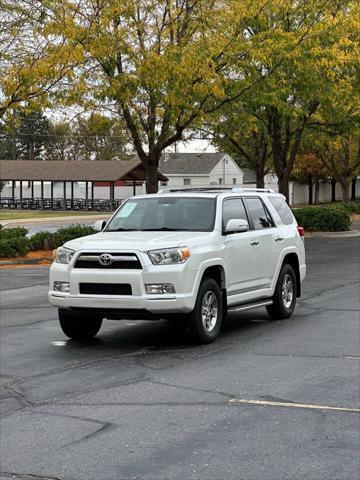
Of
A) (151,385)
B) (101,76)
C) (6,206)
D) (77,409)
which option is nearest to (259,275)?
(151,385)

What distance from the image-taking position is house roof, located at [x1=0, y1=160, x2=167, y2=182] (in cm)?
6759

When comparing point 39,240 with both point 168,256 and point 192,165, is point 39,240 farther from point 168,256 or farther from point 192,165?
point 192,165

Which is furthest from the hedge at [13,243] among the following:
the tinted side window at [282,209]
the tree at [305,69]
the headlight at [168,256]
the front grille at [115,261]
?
the headlight at [168,256]

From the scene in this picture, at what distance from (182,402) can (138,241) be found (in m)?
2.92

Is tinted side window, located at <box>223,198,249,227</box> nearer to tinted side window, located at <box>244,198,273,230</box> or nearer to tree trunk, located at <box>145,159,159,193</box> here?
tinted side window, located at <box>244,198,273,230</box>

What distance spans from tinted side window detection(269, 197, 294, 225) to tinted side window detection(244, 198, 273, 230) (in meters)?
0.43

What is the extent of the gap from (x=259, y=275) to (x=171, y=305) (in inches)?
92.0

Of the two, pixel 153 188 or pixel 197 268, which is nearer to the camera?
pixel 197 268

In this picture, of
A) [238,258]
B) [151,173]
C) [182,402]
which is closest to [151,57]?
[151,173]

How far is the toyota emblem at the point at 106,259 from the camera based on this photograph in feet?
31.3

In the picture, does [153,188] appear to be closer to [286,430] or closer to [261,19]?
[261,19]

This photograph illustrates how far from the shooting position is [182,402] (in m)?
7.24

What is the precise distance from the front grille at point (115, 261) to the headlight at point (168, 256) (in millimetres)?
197

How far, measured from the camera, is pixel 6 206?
249 feet
